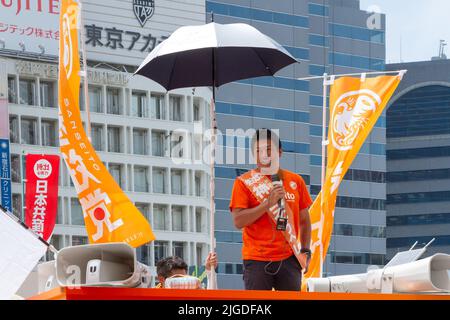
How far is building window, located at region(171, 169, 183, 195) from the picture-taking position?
101m

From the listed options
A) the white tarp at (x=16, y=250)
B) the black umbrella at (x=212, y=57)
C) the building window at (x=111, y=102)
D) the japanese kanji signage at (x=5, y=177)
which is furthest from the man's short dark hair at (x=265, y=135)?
the building window at (x=111, y=102)

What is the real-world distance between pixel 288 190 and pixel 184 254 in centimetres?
9290

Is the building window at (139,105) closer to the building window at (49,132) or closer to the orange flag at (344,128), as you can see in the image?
the building window at (49,132)

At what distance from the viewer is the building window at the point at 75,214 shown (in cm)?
9438

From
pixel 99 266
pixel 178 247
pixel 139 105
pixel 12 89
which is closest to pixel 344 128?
pixel 99 266

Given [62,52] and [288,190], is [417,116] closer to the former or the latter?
[62,52]

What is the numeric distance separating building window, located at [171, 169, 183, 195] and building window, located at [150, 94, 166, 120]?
4.25 m

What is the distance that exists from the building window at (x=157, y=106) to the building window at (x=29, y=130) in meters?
9.62

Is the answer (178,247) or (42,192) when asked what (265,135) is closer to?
(42,192)

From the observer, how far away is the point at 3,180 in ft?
236

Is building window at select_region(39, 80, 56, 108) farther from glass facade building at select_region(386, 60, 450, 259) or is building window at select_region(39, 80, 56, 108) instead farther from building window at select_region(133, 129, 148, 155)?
glass facade building at select_region(386, 60, 450, 259)

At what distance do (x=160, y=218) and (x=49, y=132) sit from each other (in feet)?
35.2

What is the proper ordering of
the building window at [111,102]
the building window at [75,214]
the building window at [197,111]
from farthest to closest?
the building window at [197,111] → the building window at [111,102] → the building window at [75,214]
